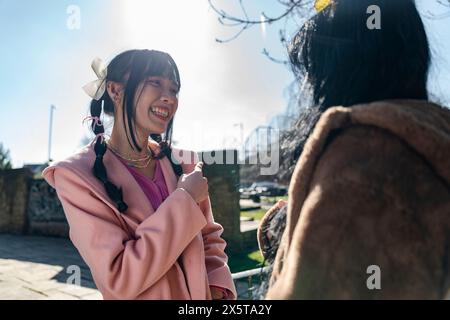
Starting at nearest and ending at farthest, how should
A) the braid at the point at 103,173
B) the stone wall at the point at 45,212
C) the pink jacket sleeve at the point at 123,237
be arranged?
the pink jacket sleeve at the point at 123,237
the braid at the point at 103,173
the stone wall at the point at 45,212

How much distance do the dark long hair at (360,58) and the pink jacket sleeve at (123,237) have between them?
1.43 ft

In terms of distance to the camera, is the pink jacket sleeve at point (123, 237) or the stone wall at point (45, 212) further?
the stone wall at point (45, 212)

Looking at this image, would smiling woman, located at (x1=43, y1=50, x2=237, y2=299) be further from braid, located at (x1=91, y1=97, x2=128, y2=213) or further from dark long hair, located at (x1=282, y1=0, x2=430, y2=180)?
dark long hair, located at (x1=282, y1=0, x2=430, y2=180)

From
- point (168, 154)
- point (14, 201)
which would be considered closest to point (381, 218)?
point (168, 154)

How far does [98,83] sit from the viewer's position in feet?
5.39

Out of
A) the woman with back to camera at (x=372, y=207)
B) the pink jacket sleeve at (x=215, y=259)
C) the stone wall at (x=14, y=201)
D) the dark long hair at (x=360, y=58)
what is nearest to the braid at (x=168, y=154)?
the pink jacket sleeve at (x=215, y=259)

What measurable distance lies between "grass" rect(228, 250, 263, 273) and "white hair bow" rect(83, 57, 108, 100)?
15.2 ft

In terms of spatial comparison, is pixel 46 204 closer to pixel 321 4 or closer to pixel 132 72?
pixel 132 72

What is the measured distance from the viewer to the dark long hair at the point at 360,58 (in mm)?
955

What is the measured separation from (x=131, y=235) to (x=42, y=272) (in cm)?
610

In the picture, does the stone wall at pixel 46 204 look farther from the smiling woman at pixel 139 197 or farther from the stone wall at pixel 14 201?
the smiling woman at pixel 139 197

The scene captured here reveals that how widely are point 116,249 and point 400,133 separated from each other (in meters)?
0.90

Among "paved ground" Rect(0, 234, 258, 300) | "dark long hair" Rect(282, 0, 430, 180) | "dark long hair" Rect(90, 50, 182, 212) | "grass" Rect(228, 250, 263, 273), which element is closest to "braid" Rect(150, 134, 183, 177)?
"dark long hair" Rect(90, 50, 182, 212)

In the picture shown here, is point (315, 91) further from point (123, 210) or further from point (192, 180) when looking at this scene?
point (123, 210)
